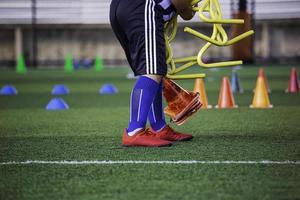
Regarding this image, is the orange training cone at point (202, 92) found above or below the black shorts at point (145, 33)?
below

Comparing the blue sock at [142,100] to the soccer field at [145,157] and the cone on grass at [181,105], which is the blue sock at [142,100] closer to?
the soccer field at [145,157]

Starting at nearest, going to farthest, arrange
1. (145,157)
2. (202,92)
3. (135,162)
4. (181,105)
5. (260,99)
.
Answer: (135,162)
(145,157)
(181,105)
(260,99)
(202,92)

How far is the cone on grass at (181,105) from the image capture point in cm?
612

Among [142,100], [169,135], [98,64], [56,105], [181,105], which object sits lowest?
[98,64]

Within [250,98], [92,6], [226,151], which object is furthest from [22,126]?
[92,6]

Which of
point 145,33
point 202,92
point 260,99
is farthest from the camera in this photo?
point 202,92

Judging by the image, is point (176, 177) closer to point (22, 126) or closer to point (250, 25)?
point (22, 126)

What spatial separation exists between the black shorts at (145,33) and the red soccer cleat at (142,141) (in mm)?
439

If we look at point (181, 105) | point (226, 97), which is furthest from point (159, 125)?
point (226, 97)

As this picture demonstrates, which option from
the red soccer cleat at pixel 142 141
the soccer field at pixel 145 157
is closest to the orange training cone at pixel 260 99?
the soccer field at pixel 145 157

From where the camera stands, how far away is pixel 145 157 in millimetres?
5305

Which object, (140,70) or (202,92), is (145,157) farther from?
(202,92)

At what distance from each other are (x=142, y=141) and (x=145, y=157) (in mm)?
518

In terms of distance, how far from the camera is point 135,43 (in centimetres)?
582
